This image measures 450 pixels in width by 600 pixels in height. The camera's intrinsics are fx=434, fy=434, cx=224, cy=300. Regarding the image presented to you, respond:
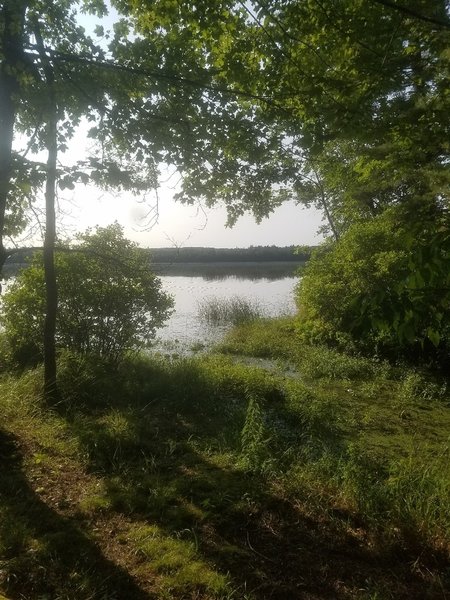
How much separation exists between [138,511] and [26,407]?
324cm

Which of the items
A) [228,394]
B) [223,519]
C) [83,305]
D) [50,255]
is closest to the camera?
[223,519]

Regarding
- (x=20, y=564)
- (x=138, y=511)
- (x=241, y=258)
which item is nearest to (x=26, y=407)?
(x=138, y=511)

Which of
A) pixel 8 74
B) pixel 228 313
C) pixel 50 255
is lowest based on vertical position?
pixel 228 313

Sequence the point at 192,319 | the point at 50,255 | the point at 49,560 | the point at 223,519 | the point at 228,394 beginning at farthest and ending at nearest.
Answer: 1. the point at 192,319
2. the point at 228,394
3. the point at 50,255
4. the point at 223,519
5. the point at 49,560

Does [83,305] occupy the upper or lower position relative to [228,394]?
upper

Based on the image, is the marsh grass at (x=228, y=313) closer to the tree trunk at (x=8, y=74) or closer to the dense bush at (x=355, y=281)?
the dense bush at (x=355, y=281)

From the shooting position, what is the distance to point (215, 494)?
4441 mm

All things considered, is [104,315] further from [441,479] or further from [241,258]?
[241,258]

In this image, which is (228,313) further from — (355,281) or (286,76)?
(286,76)

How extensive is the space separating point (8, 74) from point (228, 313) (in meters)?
15.2

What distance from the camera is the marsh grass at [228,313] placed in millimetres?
18312

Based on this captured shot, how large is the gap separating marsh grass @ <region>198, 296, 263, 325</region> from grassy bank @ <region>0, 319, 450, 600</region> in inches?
394

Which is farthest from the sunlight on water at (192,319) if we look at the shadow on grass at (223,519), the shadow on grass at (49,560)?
the shadow on grass at (49,560)

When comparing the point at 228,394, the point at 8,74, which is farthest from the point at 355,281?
the point at 8,74
